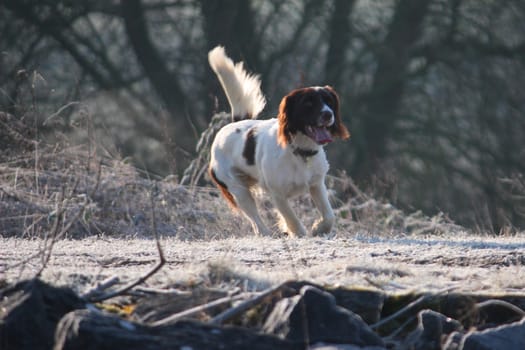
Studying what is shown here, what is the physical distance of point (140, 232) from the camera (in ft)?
36.4

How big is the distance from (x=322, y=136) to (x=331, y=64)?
13.2 meters

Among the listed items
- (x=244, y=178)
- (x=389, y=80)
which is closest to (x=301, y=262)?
(x=244, y=178)

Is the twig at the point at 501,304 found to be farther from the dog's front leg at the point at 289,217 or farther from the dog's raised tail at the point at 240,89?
the dog's raised tail at the point at 240,89

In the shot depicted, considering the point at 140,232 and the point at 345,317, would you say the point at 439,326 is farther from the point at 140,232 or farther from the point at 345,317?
the point at 140,232

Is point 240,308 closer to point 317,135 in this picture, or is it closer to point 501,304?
point 501,304

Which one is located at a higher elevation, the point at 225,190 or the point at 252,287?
the point at 252,287

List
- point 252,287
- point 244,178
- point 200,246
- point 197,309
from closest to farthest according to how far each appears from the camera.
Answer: point 197,309 < point 252,287 < point 200,246 < point 244,178

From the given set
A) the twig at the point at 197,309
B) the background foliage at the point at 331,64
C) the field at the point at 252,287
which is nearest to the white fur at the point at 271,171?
the field at the point at 252,287

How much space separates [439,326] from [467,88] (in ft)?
57.7

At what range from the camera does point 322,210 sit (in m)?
9.25

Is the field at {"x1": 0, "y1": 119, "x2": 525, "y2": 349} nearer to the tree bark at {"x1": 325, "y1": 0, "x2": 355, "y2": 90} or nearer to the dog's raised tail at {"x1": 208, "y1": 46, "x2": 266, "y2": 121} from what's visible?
the dog's raised tail at {"x1": 208, "y1": 46, "x2": 266, "y2": 121}

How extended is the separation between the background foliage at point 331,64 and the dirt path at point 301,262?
13.3 m

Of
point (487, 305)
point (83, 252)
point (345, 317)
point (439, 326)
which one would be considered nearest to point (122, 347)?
point (345, 317)

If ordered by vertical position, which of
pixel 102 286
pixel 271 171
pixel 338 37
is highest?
pixel 338 37
